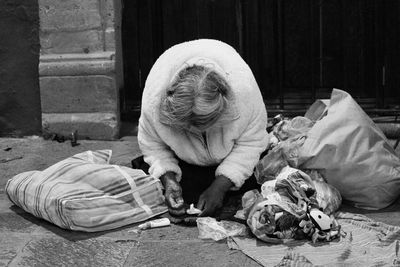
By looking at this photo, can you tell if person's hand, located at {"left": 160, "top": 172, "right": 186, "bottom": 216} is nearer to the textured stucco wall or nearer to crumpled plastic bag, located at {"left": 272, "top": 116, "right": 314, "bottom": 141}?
crumpled plastic bag, located at {"left": 272, "top": 116, "right": 314, "bottom": 141}

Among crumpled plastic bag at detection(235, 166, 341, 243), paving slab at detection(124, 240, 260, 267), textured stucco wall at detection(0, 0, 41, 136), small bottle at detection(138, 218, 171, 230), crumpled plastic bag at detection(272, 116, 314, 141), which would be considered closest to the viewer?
paving slab at detection(124, 240, 260, 267)

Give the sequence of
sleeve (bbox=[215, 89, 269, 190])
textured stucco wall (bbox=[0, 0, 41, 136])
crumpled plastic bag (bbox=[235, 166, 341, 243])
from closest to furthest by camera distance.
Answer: crumpled plastic bag (bbox=[235, 166, 341, 243]) < sleeve (bbox=[215, 89, 269, 190]) < textured stucco wall (bbox=[0, 0, 41, 136])

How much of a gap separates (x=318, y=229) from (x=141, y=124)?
1.17m

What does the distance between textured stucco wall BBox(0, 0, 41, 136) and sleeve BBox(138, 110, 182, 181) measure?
1.79m

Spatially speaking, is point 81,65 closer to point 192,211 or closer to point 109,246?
point 192,211

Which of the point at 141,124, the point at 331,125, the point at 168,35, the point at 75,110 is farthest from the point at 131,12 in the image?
the point at 331,125

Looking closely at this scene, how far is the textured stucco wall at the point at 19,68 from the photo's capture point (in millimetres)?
5762

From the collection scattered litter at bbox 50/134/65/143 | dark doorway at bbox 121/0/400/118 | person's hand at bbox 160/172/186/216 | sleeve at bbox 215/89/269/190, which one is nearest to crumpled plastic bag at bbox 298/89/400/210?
sleeve at bbox 215/89/269/190

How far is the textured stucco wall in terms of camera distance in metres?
5.76

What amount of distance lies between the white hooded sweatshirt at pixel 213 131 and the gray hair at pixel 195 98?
0.12 metres

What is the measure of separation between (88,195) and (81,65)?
179 centimetres

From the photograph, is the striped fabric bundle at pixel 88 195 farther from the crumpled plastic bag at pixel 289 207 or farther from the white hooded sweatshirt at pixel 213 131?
the crumpled plastic bag at pixel 289 207

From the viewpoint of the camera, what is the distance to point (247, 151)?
4227mm

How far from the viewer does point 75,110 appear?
5.72m
